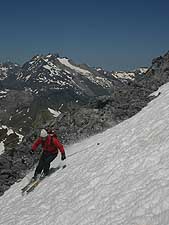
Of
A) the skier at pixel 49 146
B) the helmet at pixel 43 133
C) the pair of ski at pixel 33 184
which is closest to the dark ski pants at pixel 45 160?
the skier at pixel 49 146

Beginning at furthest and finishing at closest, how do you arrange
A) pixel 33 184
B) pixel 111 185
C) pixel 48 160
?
pixel 33 184 < pixel 48 160 < pixel 111 185

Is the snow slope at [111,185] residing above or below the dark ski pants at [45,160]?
below

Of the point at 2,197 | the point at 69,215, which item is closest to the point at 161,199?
the point at 69,215

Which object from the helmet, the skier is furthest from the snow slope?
the helmet

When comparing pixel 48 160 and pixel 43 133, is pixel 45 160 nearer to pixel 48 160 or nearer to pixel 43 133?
pixel 48 160

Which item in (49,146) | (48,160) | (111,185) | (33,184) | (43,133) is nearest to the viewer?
(111,185)

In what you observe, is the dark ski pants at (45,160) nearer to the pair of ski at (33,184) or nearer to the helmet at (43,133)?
the pair of ski at (33,184)

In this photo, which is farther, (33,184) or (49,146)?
(33,184)

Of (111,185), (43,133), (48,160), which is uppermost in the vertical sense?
(43,133)

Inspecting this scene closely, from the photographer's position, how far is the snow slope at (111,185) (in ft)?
41.4

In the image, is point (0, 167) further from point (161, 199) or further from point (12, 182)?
point (161, 199)

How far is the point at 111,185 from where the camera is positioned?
15680 millimetres

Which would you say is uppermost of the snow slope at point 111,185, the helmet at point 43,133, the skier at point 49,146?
the helmet at point 43,133

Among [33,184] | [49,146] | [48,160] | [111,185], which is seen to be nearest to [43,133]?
[49,146]
